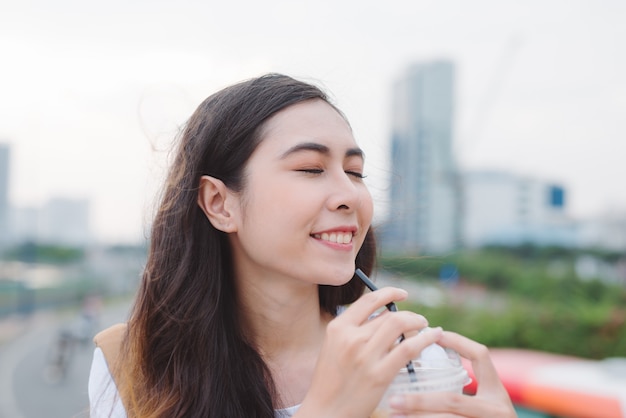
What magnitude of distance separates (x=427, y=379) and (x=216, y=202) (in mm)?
977

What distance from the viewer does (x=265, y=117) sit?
186 cm

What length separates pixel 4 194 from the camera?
21.5 meters

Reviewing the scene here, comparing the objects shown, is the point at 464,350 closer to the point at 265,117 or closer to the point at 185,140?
the point at 265,117

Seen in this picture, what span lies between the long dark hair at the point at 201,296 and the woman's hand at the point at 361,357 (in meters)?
0.54

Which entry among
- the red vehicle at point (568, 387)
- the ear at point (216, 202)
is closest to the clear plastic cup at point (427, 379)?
the ear at point (216, 202)

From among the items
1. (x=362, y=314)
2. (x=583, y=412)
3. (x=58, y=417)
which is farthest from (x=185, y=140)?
(x=58, y=417)

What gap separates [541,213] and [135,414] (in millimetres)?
56625

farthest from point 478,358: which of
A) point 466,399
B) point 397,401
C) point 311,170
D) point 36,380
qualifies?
point 36,380

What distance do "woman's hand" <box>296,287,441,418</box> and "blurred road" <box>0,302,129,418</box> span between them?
19.5 feet

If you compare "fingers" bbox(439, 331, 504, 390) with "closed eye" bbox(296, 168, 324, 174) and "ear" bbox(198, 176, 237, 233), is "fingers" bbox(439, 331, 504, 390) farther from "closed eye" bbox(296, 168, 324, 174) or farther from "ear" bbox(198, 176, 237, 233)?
"ear" bbox(198, 176, 237, 233)

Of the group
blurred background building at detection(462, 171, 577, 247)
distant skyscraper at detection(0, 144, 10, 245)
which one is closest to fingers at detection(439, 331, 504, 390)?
distant skyscraper at detection(0, 144, 10, 245)

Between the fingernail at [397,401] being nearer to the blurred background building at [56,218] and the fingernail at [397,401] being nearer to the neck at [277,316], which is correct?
the neck at [277,316]

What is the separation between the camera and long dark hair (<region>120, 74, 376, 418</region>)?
5.99 feet

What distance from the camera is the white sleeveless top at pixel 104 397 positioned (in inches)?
72.3
